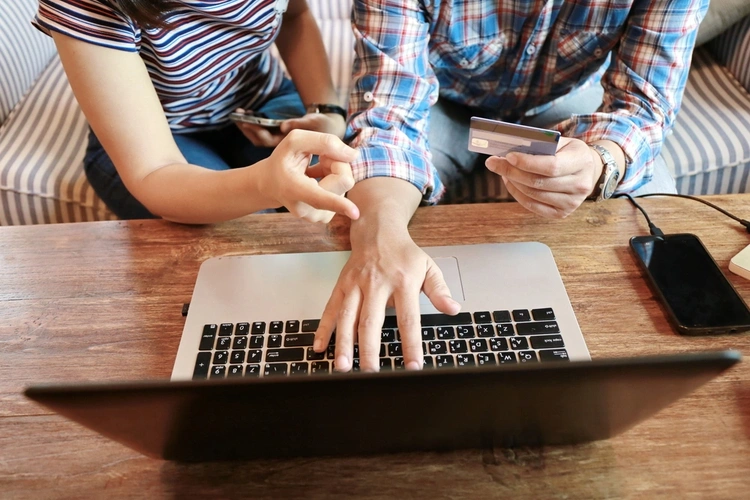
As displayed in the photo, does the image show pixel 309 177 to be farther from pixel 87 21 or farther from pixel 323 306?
pixel 87 21

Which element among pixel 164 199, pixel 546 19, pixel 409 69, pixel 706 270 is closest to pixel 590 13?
pixel 546 19

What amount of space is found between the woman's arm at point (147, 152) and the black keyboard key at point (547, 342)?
293 millimetres

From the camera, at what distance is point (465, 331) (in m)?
0.60

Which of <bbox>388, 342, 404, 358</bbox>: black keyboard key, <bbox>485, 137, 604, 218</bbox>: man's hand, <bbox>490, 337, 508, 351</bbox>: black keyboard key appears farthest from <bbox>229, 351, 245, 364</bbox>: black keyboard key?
<bbox>485, 137, 604, 218</bbox>: man's hand

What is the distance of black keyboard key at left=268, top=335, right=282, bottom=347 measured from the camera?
60 centimetres

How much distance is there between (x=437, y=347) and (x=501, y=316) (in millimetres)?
83

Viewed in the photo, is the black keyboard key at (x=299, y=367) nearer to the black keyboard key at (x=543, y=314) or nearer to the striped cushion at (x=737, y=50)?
the black keyboard key at (x=543, y=314)

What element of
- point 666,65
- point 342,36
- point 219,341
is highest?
point 666,65

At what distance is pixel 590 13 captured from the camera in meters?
0.93

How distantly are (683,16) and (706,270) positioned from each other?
0.43 meters

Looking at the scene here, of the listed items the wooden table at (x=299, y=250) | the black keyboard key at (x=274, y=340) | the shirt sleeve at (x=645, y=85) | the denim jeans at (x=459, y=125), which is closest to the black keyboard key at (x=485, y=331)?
the wooden table at (x=299, y=250)

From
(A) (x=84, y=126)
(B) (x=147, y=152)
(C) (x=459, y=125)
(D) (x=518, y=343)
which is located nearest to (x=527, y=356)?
(D) (x=518, y=343)

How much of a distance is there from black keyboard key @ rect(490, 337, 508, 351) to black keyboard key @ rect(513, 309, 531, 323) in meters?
0.03

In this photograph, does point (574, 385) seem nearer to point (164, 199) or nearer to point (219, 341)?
point (219, 341)
